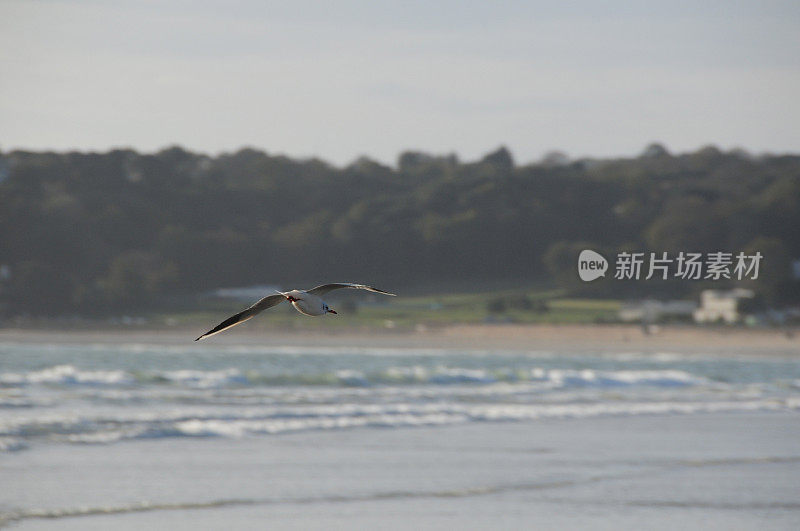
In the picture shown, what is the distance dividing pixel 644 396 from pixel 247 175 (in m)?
98.2

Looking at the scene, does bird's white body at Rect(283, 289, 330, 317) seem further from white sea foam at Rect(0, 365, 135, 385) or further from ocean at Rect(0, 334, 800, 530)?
white sea foam at Rect(0, 365, 135, 385)

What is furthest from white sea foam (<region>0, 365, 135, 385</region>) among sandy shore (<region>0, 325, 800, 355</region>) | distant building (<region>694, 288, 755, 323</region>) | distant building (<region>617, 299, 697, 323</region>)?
distant building (<region>694, 288, 755, 323</region>)

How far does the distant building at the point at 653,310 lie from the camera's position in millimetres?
78812

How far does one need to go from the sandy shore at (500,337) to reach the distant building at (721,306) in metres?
5.31

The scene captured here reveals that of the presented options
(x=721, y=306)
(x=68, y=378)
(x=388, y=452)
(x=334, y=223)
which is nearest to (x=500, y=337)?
(x=721, y=306)

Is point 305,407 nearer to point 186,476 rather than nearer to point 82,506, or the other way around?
point 186,476

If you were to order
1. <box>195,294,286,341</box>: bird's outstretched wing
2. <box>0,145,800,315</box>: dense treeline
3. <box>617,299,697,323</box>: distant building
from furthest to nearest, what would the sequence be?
<box>0,145,800,315</box>: dense treeline, <box>617,299,697,323</box>: distant building, <box>195,294,286,341</box>: bird's outstretched wing

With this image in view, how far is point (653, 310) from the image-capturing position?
80.5 m

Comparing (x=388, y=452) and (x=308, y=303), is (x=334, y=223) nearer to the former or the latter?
(x=388, y=452)

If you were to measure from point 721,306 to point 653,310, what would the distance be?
5.06 meters

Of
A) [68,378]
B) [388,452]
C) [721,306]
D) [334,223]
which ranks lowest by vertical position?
[388,452]

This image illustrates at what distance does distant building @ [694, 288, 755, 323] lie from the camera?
79.9m

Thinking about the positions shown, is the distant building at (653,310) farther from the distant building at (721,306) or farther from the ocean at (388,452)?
the ocean at (388,452)

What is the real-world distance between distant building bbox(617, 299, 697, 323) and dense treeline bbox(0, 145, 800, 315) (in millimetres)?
4039
